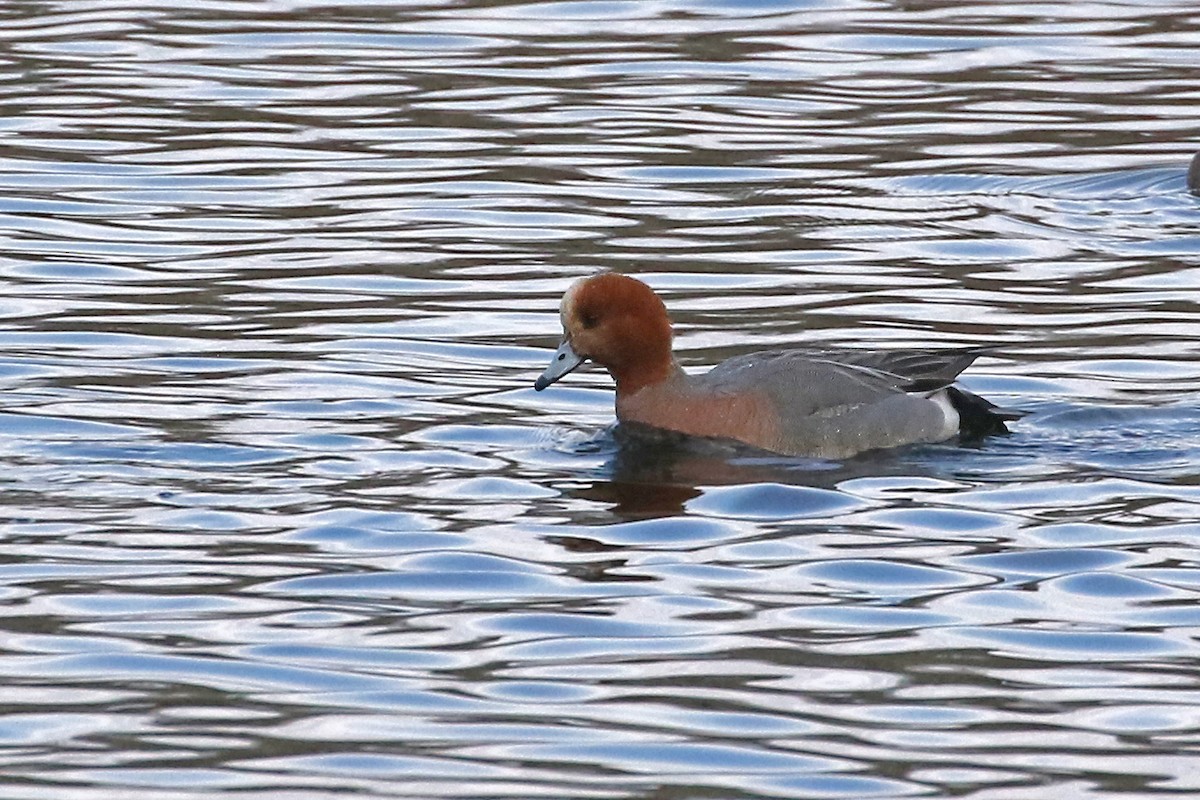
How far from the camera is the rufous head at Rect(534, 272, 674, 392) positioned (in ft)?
29.6

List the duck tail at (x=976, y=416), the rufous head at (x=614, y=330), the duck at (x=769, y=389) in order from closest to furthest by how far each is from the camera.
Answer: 1. the duck at (x=769, y=389)
2. the rufous head at (x=614, y=330)
3. the duck tail at (x=976, y=416)

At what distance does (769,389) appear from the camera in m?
8.92

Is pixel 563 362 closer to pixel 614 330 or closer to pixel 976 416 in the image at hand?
pixel 614 330

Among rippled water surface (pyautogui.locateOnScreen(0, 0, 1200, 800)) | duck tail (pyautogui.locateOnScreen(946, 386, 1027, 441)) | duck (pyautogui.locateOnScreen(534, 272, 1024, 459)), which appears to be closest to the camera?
rippled water surface (pyautogui.locateOnScreen(0, 0, 1200, 800))

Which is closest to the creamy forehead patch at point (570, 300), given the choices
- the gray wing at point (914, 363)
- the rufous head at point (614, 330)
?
the rufous head at point (614, 330)

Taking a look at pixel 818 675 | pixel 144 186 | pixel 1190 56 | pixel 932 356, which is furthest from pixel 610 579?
pixel 1190 56

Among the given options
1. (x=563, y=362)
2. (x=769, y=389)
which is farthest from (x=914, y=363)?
(x=563, y=362)

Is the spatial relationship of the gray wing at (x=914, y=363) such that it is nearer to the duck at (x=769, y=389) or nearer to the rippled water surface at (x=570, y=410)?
the duck at (x=769, y=389)

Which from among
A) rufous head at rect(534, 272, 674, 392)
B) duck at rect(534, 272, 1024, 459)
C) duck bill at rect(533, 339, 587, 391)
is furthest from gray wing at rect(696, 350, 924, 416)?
duck bill at rect(533, 339, 587, 391)

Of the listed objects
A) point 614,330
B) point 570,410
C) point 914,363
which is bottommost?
point 570,410

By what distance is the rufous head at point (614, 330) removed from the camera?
903 cm

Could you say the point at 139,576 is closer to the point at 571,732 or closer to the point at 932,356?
the point at 571,732

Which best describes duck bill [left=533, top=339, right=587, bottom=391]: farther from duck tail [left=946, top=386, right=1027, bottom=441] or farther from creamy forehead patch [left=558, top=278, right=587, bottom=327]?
duck tail [left=946, top=386, right=1027, bottom=441]

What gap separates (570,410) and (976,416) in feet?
5.02
